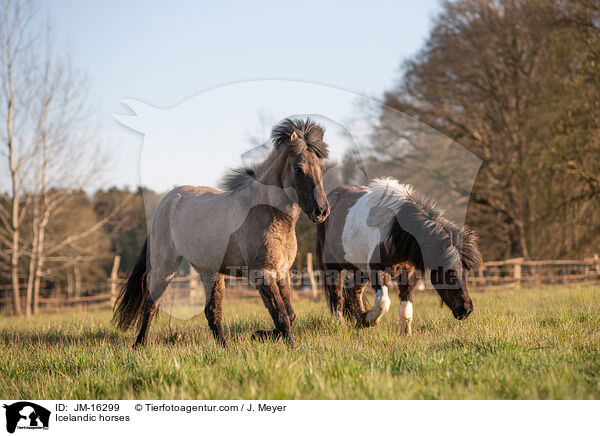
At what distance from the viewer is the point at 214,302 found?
5566 millimetres

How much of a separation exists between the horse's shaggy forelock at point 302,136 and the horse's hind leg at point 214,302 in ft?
6.94

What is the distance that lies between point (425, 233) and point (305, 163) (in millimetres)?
1752

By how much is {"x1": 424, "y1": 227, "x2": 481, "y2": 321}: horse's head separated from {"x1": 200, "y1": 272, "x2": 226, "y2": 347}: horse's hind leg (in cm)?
253

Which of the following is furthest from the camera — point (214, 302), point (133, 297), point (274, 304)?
point (133, 297)

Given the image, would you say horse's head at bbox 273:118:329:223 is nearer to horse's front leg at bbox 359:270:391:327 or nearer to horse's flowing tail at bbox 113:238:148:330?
horse's front leg at bbox 359:270:391:327

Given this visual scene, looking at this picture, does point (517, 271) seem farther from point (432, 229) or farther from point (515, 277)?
point (432, 229)

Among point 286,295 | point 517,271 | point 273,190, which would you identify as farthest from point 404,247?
point 517,271

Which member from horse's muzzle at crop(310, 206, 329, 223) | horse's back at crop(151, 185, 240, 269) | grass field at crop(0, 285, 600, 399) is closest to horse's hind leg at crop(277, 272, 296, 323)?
grass field at crop(0, 285, 600, 399)
